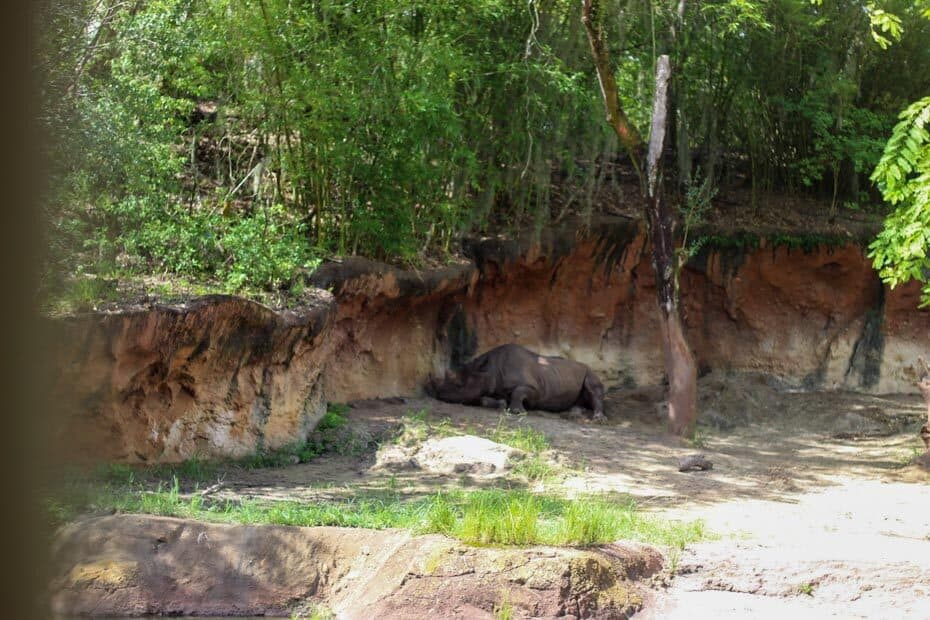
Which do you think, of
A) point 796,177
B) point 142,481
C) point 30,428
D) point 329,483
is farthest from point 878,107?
point 30,428

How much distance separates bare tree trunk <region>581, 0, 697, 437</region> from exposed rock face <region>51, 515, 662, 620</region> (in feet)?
22.3

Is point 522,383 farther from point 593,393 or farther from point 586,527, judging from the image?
point 586,527

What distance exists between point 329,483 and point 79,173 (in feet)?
11.6

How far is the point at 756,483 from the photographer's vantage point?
34.3 feet

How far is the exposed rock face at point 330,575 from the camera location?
19.2 feet

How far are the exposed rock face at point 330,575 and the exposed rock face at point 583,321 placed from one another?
4013mm

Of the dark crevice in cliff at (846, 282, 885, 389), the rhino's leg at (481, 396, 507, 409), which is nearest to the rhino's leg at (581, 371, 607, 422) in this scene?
the rhino's leg at (481, 396, 507, 409)

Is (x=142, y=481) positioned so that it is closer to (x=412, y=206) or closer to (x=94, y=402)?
(x=94, y=402)

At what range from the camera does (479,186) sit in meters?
15.0


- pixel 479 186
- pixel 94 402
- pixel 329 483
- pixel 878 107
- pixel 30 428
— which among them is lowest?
pixel 329 483

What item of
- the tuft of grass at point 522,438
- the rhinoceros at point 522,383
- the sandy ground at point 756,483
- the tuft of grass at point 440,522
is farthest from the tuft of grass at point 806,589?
the rhinoceros at point 522,383

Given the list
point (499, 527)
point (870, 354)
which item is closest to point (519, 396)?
point (870, 354)

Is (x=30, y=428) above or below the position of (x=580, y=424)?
above

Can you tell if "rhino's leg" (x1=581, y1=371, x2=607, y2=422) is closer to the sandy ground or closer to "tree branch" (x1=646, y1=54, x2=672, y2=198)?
the sandy ground
